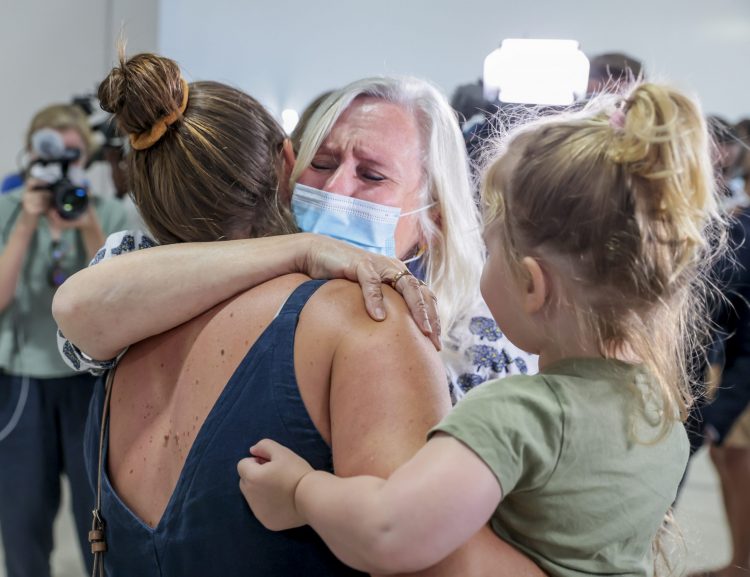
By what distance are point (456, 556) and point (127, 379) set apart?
46 centimetres

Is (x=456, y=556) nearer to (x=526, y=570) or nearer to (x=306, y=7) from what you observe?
(x=526, y=570)

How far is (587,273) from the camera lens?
2.62 ft

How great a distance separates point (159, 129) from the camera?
3.20ft

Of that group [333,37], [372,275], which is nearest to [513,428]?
[372,275]

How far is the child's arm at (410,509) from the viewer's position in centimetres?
68

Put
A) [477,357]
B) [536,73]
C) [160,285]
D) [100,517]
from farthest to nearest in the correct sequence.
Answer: [536,73], [477,357], [100,517], [160,285]

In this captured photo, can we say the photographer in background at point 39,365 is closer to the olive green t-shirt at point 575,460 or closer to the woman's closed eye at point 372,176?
the woman's closed eye at point 372,176

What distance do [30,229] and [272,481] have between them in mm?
2019

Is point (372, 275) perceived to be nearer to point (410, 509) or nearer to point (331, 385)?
point (331, 385)

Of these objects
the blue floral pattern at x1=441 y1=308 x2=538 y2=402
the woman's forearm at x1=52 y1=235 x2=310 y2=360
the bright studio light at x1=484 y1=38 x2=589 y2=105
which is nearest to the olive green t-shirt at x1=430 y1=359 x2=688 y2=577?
the woman's forearm at x1=52 y1=235 x2=310 y2=360

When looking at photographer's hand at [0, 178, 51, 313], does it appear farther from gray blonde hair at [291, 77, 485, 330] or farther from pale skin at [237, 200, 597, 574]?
pale skin at [237, 200, 597, 574]

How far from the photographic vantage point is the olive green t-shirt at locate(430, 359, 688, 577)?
72 cm

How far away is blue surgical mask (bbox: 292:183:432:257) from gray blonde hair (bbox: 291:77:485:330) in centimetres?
16

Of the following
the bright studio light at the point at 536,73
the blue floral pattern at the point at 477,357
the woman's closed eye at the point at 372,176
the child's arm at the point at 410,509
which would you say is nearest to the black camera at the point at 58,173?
the bright studio light at the point at 536,73
